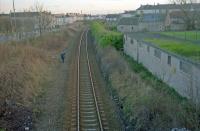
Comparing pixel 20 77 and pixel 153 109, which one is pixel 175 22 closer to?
pixel 20 77

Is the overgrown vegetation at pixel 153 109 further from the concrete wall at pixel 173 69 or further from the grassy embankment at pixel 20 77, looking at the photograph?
the grassy embankment at pixel 20 77

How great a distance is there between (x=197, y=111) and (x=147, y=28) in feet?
230

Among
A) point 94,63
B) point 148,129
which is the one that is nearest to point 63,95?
point 148,129

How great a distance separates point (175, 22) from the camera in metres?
83.1

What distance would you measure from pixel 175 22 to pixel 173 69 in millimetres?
63868

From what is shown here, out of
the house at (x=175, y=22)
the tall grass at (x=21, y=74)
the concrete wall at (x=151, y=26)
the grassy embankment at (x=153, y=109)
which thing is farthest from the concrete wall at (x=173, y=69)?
the concrete wall at (x=151, y=26)

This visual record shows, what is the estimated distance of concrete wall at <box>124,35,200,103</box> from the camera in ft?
56.4

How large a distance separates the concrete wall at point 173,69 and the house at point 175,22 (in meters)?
47.8

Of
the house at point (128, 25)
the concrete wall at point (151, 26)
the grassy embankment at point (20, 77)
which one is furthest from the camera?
the house at point (128, 25)

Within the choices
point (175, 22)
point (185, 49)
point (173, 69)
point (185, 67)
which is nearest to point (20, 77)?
point (173, 69)

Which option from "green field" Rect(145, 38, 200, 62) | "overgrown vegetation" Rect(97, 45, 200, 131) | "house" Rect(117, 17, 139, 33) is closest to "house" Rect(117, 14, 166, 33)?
"house" Rect(117, 17, 139, 33)

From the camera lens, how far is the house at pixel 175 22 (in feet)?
258

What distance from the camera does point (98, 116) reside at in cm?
1727

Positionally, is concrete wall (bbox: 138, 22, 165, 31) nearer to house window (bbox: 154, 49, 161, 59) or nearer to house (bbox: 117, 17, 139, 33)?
house (bbox: 117, 17, 139, 33)
